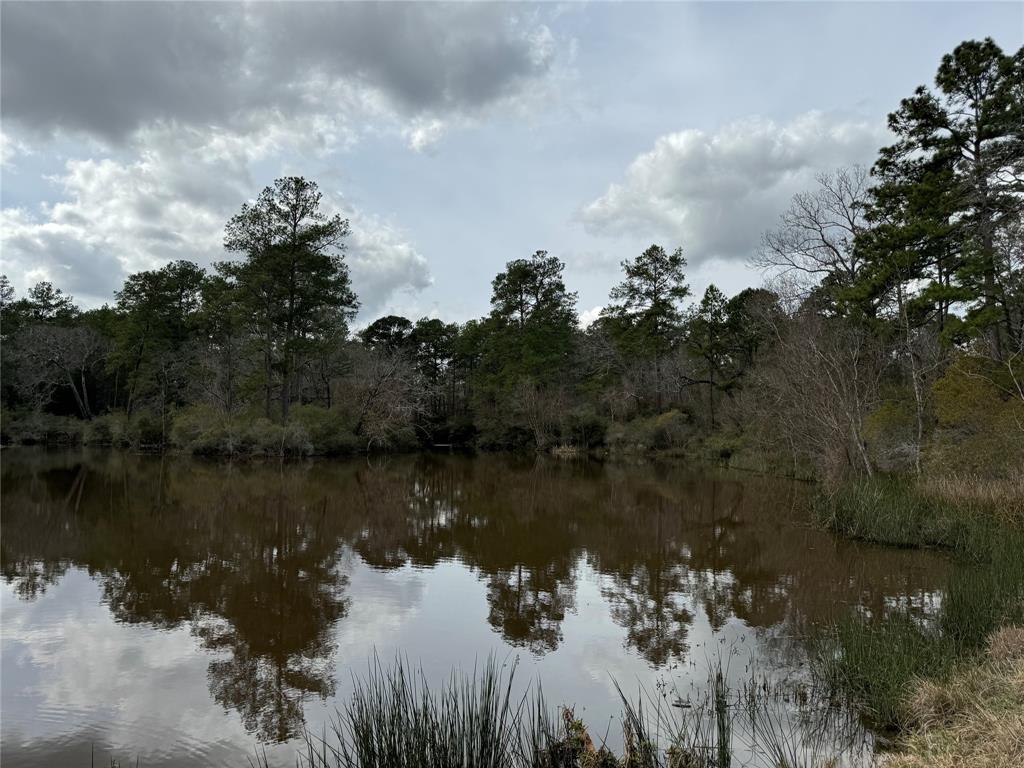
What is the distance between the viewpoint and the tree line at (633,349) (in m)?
17.2

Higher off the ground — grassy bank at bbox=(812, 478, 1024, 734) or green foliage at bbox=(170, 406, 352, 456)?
green foliage at bbox=(170, 406, 352, 456)

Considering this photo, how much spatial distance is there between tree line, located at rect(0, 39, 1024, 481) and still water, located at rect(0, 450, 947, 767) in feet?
16.2

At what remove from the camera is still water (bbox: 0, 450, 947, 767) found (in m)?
5.91

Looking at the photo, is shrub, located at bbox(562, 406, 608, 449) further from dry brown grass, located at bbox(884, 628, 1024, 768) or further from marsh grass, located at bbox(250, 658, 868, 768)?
dry brown grass, located at bbox(884, 628, 1024, 768)

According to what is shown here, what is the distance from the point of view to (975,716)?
4344 mm

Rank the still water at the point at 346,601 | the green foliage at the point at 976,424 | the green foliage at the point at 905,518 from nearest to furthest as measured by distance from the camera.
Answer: the still water at the point at 346,601
the green foliage at the point at 905,518
the green foliage at the point at 976,424

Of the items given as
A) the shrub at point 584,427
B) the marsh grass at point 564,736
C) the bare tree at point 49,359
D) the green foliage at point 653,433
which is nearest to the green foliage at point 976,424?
the marsh grass at point 564,736

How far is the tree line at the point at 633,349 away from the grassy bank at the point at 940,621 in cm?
212

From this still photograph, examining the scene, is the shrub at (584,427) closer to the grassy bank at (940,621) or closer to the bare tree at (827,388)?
the bare tree at (827,388)

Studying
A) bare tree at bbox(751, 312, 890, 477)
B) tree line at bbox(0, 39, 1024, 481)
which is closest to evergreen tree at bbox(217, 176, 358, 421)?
tree line at bbox(0, 39, 1024, 481)

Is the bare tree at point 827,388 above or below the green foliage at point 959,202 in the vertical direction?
below

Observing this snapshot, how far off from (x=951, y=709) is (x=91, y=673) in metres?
7.56

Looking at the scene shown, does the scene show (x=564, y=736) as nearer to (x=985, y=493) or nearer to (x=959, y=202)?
(x=985, y=493)

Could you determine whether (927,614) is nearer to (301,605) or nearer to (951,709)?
(951,709)
